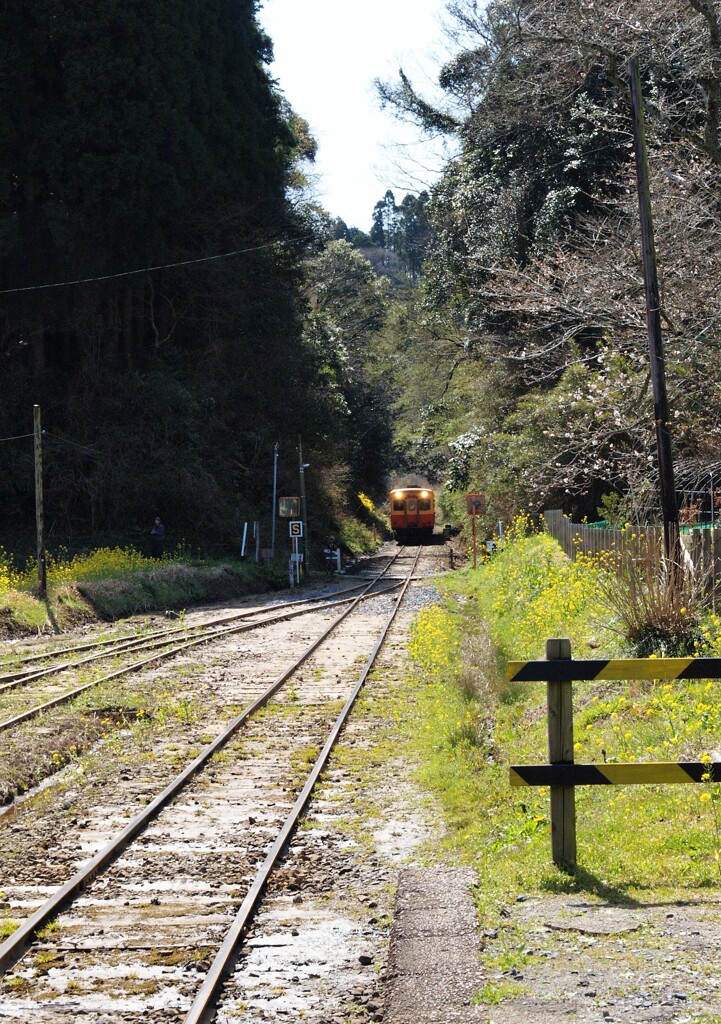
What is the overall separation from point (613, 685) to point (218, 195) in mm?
33052

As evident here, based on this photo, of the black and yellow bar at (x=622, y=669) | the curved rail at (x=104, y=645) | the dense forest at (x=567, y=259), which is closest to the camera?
the black and yellow bar at (x=622, y=669)

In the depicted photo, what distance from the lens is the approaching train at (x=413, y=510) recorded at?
5756 cm

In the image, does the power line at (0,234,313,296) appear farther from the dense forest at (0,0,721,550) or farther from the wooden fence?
the wooden fence

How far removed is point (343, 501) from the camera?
54625mm

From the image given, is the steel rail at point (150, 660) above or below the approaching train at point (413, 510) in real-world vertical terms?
below

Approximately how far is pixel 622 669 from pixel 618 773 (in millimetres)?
576

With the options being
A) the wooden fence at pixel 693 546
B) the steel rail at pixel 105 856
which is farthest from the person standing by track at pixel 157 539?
the steel rail at pixel 105 856

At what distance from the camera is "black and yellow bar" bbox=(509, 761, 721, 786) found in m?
6.05

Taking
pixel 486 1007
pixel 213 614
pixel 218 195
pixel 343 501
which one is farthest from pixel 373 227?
pixel 486 1007

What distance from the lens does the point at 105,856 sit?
7359 mm

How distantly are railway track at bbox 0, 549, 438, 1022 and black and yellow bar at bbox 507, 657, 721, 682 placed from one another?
85.4 inches

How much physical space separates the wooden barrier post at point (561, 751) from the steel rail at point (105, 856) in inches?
116

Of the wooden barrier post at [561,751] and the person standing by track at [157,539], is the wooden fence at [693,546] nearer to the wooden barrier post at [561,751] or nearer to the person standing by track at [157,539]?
the wooden barrier post at [561,751]

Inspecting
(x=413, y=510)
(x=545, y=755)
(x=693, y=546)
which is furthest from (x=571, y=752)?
(x=413, y=510)
